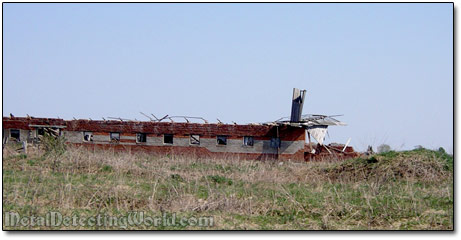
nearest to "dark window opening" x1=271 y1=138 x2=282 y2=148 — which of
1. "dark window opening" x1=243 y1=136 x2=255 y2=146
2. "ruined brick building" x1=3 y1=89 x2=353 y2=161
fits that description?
"ruined brick building" x1=3 y1=89 x2=353 y2=161

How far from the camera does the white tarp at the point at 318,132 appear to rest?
98.3 feet

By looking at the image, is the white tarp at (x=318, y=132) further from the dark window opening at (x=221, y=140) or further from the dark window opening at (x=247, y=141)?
the dark window opening at (x=221, y=140)

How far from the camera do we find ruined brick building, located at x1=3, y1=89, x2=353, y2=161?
2966 cm

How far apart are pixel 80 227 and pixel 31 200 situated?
194 cm

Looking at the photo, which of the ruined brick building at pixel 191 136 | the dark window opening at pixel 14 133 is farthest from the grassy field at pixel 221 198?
the dark window opening at pixel 14 133

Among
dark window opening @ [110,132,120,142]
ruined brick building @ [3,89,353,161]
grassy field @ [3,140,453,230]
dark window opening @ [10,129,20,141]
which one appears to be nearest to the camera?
grassy field @ [3,140,453,230]

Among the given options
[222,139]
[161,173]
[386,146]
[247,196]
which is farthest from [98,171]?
[222,139]

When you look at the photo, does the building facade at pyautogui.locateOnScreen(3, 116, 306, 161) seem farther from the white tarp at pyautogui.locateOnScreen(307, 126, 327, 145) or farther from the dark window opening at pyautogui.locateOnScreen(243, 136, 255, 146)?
the white tarp at pyautogui.locateOnScreen(307, 126, 327, 145)

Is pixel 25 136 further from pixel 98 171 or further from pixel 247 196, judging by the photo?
pixel 247 196

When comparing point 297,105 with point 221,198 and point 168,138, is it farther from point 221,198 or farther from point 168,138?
point 221,198

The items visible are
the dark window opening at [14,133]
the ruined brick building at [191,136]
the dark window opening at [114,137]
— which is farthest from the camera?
the dark window opening at [14,133]

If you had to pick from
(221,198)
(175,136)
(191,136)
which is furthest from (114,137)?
(221,198)

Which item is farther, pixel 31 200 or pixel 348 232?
pixel 31 200

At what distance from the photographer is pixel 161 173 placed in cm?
1527
